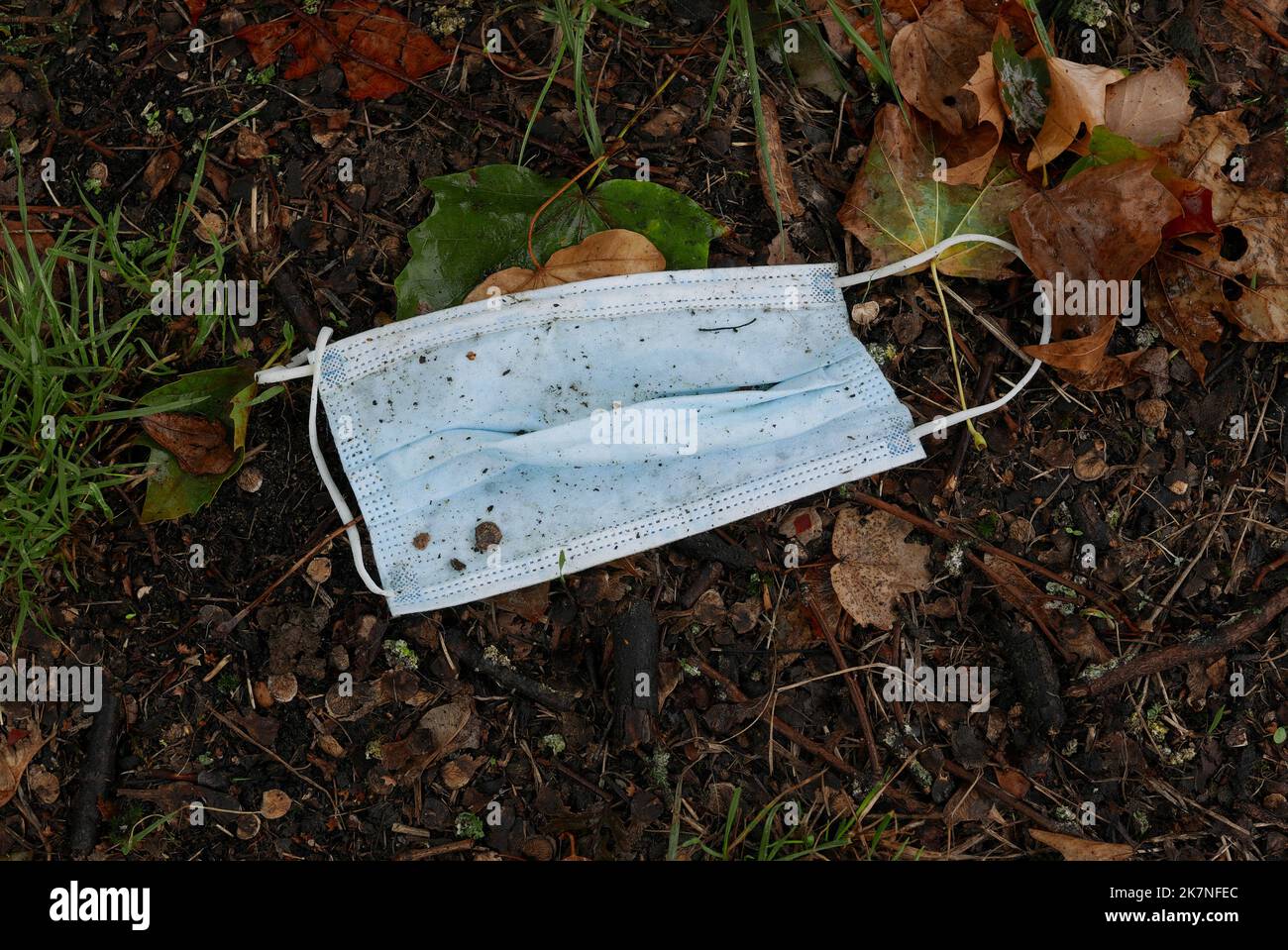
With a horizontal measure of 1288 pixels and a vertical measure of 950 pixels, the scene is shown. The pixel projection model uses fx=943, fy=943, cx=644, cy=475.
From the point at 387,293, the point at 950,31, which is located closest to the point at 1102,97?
the point at 950,31

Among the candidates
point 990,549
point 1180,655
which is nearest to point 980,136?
point 990,549

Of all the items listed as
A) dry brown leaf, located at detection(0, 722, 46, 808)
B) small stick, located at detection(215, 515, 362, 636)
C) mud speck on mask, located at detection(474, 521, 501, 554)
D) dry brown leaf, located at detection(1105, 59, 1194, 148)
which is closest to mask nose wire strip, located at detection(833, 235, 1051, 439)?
dry brown leaf, located at detection(1105, 59, 1194, 148)

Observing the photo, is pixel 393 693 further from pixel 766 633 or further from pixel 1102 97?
pixel 1102 97

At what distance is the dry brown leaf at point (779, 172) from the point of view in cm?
232

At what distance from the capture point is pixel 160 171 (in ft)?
7.51

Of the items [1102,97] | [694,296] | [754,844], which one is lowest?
[754,844]

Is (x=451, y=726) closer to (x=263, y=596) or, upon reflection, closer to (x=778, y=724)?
(x=263, y=596)

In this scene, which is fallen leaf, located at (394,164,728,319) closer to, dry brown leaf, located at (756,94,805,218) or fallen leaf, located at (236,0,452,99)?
dry brown leaf, located at (756,94,805,218)

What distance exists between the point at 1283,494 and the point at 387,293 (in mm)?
2270

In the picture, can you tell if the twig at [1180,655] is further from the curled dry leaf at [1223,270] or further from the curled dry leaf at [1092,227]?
the curled dry leaf at [1092,227]

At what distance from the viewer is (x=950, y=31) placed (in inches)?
90.1

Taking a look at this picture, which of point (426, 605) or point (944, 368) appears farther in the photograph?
point (944, 368)
